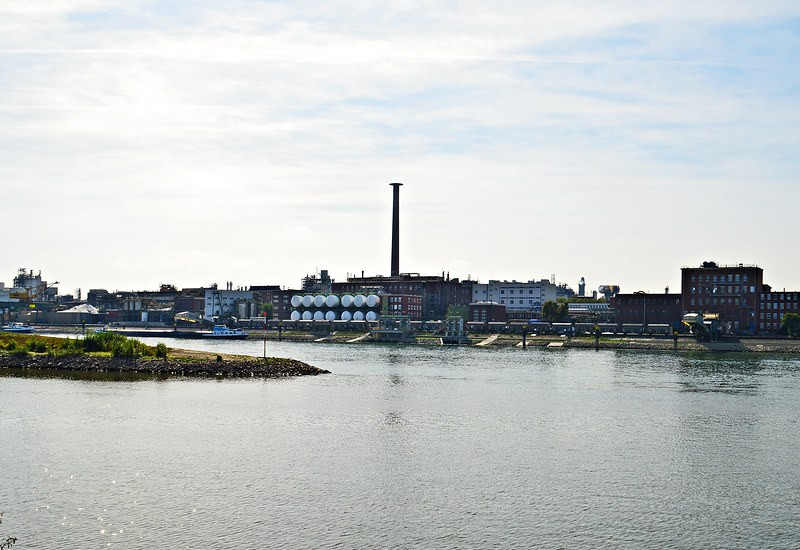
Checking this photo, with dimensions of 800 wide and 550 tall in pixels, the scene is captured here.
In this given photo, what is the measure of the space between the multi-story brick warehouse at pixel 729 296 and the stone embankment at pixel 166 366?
97.0 meters

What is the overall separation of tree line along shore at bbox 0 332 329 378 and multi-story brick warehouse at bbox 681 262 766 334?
9658 centimetres

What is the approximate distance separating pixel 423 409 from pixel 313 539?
35.0 metres

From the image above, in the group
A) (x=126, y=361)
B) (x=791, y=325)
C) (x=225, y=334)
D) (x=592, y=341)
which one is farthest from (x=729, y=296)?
(x=126, y=361)

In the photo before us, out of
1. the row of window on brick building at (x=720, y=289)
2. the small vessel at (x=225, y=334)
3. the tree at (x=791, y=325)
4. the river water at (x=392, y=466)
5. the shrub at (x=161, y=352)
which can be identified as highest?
the row of window on brick building at (x=720, y=289)

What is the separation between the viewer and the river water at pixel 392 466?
1277 inches

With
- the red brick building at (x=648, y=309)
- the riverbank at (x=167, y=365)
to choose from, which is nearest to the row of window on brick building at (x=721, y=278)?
the red brick building at (x=648, y=309)

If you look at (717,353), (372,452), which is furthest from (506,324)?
(372,452)

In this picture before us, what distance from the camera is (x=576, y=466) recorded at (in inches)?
1731

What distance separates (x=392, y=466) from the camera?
43500mm

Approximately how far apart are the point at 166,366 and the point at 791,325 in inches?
4551

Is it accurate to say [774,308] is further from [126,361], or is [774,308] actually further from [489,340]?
[126,361]

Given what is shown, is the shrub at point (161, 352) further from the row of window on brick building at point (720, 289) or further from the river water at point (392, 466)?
the row of window on brick building at point (720, 289)

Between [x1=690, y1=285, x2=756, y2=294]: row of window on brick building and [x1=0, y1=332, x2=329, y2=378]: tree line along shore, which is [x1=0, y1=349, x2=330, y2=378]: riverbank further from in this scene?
[x1=690, y1=285, x2=756, y2=294]: row of window on brick building

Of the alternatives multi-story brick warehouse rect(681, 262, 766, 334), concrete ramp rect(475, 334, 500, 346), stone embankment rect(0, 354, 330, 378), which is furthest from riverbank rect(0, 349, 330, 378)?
multi-story brick warehouse rect(681, 262, 766, 334)
